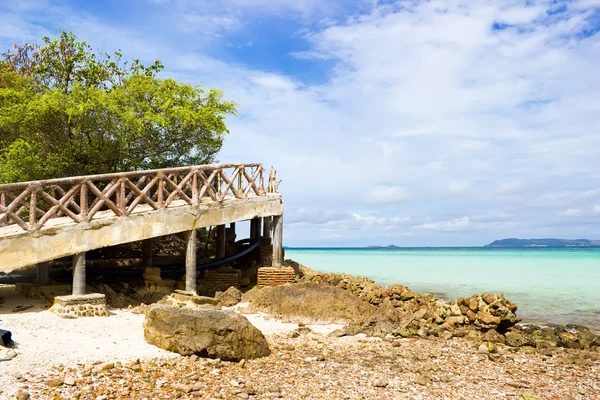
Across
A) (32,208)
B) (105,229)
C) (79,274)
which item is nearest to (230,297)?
(105,229)

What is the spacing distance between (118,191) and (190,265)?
2758mm

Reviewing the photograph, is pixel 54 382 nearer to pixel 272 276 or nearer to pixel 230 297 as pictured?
pixel 230 297

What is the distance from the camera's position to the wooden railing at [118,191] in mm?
11539

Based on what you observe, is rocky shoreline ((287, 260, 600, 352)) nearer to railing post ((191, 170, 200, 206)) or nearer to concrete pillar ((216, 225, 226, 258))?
railing post ((191, 170, 200, 206))

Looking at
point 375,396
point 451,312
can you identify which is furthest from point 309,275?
point 375,396

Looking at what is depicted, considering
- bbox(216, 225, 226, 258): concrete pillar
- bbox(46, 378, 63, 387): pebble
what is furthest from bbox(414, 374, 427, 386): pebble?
bbox(216, 225, 226, 258): concrete pillar

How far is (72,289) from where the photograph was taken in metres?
12.7

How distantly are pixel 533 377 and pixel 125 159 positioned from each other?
49.1 feet

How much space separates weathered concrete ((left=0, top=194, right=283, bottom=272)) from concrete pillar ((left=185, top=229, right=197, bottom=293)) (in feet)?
0.92

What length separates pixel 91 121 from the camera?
17125 mm

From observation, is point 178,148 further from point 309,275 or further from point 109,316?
point 109,316

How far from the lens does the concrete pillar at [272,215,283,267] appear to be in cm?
1669

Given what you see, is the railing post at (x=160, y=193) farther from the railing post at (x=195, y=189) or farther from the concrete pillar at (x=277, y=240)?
the concrete pillar at (x=277, y=240)

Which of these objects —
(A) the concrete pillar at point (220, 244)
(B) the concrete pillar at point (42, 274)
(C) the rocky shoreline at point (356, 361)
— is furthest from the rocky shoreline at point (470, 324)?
(B) the concrete pillar at point (42, 274)
